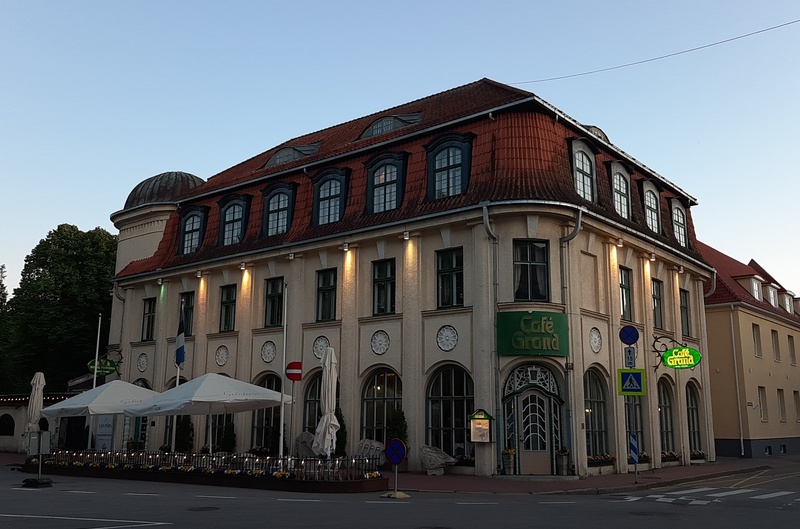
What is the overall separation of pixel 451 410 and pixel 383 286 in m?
5.09

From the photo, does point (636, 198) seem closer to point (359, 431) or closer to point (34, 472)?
point (359, 431)

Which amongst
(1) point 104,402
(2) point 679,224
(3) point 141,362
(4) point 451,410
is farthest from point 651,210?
(3) point 141,362

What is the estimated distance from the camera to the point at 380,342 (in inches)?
1007

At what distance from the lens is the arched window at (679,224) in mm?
31516

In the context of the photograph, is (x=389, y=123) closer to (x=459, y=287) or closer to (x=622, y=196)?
(x=459, y=287)

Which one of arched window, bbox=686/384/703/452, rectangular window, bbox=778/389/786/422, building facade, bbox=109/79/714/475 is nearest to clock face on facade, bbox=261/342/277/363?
building facade, bbox=109/79/714/475

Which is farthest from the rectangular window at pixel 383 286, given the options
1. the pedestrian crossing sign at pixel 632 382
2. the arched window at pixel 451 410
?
the pedestrian crossing sign at pixel 632 382

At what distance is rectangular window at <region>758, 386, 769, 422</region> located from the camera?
3755cm

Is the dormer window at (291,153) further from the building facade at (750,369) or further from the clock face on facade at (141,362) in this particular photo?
the building facade at (750,369)

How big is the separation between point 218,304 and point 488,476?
14.5 metres

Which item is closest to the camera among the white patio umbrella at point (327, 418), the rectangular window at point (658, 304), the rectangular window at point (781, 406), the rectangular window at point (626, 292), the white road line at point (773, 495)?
the white road line at point (773, 495)

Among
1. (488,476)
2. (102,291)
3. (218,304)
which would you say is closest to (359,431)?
(488,476)

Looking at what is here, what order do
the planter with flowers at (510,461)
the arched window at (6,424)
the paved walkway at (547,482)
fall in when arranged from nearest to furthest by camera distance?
1. the paved walkway at (547,482)
2. the planter with flowers at (510,461)
3. the arched window at (6,424)

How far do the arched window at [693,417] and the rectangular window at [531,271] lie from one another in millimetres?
11013
